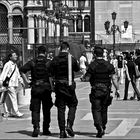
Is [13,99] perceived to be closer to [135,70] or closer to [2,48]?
[135,70]

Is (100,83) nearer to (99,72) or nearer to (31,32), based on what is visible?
(99,72)

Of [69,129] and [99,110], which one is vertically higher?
[99,110]

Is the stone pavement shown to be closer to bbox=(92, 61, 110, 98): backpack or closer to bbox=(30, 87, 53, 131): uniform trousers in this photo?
bbox=(30, 87, 53, 131): uniform trousers

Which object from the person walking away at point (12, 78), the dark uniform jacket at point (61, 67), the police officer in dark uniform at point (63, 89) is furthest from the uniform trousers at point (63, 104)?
the person walking away at point (12, 78)

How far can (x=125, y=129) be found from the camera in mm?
15180

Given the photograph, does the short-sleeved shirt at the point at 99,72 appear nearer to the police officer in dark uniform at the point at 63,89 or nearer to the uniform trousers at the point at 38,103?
the police officer in dark uniform at the point at 63,89

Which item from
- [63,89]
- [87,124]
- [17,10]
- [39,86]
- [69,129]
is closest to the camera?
[63,89]

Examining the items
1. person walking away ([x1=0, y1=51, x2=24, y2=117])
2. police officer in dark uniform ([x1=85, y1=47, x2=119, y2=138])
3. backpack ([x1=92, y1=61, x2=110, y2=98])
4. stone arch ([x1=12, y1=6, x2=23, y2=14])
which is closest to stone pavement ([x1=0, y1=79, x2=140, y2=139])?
person walking away ([x1=0, y1=51, x2=24, y2=117])

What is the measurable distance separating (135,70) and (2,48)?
5652 mm

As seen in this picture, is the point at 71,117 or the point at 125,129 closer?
the point at 71,117

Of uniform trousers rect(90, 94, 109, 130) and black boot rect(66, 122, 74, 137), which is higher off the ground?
uniform trousers rect(90, 94, 109, 130)

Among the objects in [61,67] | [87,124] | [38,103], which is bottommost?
[87,124]

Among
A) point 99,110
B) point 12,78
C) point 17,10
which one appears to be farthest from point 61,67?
point 17,10

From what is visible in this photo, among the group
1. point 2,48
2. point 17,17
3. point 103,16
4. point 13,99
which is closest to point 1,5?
point 17,17
